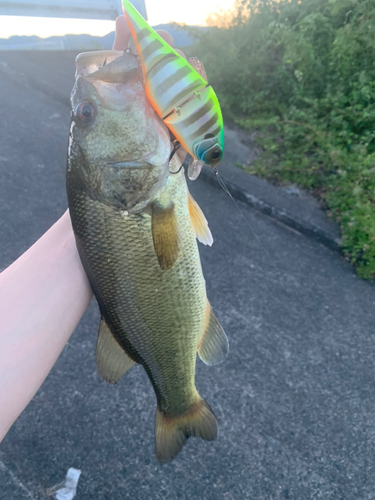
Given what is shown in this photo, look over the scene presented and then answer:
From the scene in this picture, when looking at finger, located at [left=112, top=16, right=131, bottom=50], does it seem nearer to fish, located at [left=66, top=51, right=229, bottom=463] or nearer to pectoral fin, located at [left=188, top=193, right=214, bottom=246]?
fish, located at [left=66, top=51, right=229, bottom=463]

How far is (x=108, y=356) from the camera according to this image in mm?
1573

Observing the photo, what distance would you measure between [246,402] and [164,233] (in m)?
1.99

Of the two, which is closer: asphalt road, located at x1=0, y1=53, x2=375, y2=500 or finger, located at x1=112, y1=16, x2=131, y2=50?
finger, located at x1=112, y1=16, x2=131, y2=50

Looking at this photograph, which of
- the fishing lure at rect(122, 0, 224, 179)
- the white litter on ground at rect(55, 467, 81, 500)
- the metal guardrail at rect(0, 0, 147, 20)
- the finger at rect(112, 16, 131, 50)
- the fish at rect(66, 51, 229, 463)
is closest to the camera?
the fishing lure at rect(122, 0, 224, 179)

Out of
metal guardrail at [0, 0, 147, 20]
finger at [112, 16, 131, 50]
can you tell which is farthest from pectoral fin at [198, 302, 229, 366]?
metal guardrail at [0, 0, 147, 20]

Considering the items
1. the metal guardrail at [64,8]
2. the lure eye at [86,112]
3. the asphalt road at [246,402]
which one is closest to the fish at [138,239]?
the lure eye at [86,112]

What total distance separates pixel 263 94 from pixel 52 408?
565 cm

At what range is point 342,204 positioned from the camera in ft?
13.3

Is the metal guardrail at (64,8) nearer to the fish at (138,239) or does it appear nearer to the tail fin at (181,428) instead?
the fish at (138,239)

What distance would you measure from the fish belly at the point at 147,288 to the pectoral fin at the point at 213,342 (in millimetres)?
67

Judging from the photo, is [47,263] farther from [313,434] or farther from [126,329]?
[313,434]

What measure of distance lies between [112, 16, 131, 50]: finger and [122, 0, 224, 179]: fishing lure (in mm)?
361

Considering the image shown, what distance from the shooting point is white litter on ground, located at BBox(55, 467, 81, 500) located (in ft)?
7.01

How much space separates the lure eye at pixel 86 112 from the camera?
1247mm
